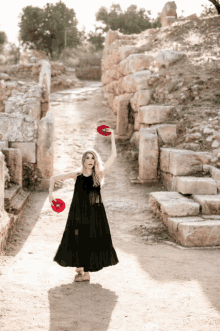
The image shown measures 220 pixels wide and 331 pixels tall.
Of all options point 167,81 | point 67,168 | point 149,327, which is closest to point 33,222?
point 67,168

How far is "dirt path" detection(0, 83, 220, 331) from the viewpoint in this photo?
3.35 metres

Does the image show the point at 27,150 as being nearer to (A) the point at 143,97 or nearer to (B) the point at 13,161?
(B) the point at 13,161

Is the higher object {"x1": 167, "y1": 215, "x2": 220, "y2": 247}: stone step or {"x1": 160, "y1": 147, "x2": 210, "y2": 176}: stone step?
{"x1": 160, "y1": 147, "x2": 210, "y2": 176}: stone step

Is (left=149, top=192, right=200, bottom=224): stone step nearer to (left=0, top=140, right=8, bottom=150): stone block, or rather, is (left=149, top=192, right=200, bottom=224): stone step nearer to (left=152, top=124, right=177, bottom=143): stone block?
(left=152, top=124, right=177, bottom=143): stone block

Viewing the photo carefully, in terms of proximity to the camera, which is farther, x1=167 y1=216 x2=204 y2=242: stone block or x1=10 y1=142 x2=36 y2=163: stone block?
x1=10 y1=142 x2=36 y2=163: stone block

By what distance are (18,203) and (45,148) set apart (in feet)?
6.93

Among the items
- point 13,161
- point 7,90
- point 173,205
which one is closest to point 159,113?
point 173,205

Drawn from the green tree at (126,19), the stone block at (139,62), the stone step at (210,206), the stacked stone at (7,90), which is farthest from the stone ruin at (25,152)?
the green tree at (126,19)

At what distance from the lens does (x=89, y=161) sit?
13.5ft

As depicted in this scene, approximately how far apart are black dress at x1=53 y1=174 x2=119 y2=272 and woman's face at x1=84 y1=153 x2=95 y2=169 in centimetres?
13

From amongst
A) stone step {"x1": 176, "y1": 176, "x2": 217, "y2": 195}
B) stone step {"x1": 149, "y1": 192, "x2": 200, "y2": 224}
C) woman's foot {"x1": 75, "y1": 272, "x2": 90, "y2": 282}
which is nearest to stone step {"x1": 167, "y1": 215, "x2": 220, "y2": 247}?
stone step {"x1": 149, "y1": 192, "x2": 200, "y2": 224}

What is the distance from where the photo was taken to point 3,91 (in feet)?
51.1

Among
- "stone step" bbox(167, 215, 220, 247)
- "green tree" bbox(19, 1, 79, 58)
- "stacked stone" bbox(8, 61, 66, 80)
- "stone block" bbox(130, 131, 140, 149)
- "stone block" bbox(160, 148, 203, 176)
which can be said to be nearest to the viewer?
"stone step" bbox(167, 215, 220, 247)

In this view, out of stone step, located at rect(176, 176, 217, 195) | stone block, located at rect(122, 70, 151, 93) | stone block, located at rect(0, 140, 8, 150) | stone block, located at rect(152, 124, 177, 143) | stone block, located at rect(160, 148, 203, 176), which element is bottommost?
stone step, located at rect(176, 176, 217, 195)
